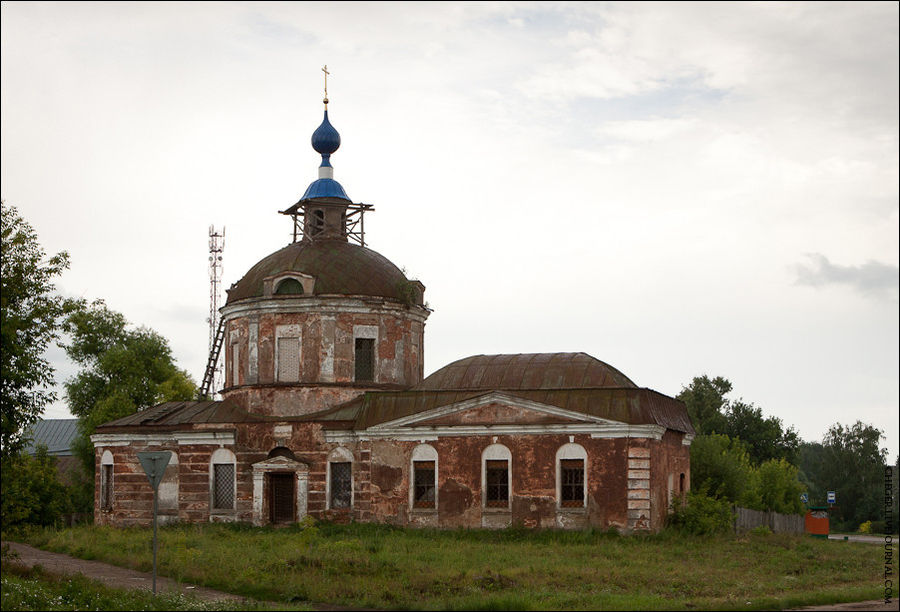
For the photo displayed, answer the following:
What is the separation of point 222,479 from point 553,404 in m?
11.1

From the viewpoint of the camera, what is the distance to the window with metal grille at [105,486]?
119ft

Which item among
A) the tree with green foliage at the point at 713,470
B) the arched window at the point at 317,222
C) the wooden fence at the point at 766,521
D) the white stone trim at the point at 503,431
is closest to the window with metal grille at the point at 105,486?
the white stone trim at the point at 503,431

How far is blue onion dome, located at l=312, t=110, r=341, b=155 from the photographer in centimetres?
4041

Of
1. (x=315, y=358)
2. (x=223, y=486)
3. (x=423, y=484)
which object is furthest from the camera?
(x=315, y=358)

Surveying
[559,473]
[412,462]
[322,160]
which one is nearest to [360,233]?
[322,160]

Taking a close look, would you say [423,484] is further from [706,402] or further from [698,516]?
[706,402]

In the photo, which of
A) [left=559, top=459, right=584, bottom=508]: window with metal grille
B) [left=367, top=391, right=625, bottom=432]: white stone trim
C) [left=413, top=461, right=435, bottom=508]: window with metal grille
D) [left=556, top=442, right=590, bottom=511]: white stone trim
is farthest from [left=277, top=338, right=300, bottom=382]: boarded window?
[left=559, top=459, right=584, bottom=508]: window with metal grille

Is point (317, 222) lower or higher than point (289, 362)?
higher

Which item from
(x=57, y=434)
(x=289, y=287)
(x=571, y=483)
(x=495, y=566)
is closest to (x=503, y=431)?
(x=571, y=483)

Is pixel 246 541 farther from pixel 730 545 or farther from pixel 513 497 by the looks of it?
pixel 730 545

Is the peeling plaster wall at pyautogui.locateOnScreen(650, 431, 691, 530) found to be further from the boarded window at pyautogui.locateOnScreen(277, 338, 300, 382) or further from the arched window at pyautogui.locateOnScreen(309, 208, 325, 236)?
the arched window at pyautogui.locateOnScreen(309, 208, 325, 236)

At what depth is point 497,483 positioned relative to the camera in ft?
102

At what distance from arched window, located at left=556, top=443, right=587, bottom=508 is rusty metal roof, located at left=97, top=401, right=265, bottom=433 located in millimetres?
9941

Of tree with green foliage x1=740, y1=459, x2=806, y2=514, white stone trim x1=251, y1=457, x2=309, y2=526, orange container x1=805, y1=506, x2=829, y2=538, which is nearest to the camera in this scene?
white stone trim x1=251, y1=457, x2=309, y2=526
